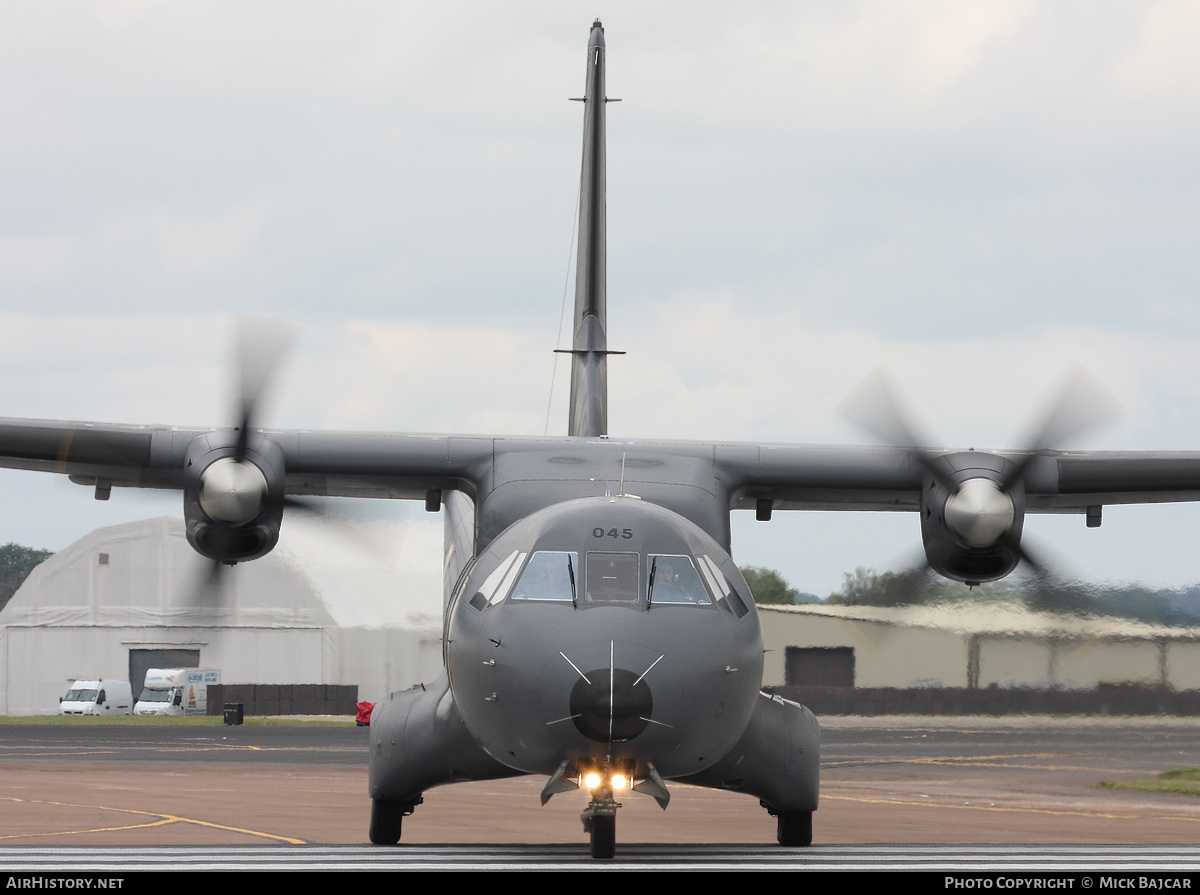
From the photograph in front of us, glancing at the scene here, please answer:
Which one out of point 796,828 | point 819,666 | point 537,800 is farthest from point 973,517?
point 819,666

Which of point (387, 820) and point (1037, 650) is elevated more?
point (1037, 650)

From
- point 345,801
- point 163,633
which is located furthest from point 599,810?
point 163,633

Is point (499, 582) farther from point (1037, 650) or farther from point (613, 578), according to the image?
point (1037, 650)

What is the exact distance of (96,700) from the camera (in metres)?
57.8

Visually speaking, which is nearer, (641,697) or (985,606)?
(641,697)

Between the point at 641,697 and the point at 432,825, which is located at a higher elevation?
the point at 641,697

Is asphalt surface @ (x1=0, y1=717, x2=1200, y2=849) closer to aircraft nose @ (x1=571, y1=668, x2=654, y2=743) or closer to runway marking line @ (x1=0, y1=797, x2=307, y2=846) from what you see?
runway marking line @ (x1=0, y1=797, x2=307, y2=846)

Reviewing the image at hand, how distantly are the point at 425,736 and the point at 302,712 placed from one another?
46298mm

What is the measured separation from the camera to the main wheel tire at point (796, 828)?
14.9 meters

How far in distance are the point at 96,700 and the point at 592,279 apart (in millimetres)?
44167

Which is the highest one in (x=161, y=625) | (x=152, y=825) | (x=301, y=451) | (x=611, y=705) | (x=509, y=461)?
(x=161, y=625)

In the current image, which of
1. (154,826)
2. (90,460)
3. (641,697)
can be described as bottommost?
(154,826)
